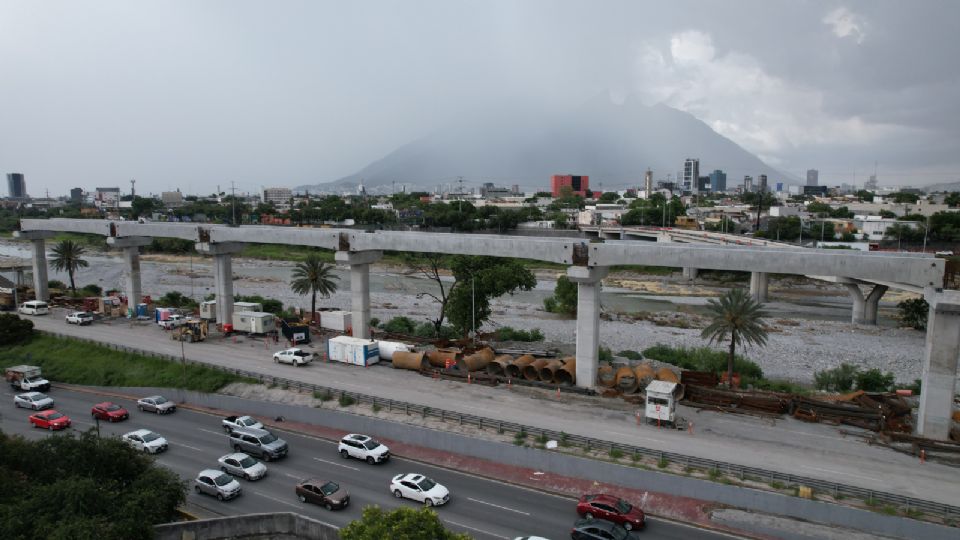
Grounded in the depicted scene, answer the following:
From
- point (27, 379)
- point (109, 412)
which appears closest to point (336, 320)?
point (109, 412)

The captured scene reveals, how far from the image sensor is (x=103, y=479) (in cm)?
1911

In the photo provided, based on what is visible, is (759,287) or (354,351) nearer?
(354,351)

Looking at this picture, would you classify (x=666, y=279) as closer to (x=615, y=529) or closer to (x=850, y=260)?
(x=850, y=260)

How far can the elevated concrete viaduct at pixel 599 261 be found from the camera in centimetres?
2603

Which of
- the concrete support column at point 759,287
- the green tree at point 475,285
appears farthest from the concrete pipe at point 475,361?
the concrete support column at point 759,287

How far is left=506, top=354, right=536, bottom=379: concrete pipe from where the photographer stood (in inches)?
1373

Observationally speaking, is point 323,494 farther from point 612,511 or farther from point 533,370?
point 533,370

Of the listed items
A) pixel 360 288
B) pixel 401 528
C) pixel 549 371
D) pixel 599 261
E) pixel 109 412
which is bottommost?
pixel 109 412

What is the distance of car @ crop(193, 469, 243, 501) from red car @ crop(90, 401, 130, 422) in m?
10.4

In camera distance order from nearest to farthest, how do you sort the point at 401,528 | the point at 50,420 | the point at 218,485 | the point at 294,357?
the point at 401,528
the point at 218,485
the point at 50,420
the point at 294,357

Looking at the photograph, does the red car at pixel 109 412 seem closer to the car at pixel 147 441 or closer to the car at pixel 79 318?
the car at pixel 147 441

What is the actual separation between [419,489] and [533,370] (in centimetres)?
1399

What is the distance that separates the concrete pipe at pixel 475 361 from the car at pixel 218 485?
15.4 metres

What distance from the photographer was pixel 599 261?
106ft
